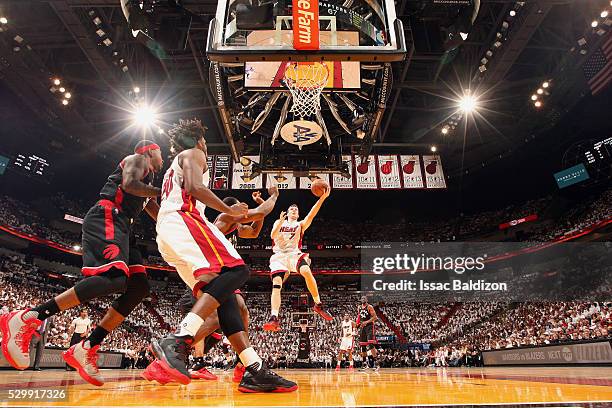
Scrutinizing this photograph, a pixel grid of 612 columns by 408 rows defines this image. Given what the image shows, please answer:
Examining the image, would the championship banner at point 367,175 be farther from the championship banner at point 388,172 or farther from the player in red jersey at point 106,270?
the player in red jersey at point 106,270

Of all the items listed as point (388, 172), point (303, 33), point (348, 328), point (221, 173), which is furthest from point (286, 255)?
point (221, 173)

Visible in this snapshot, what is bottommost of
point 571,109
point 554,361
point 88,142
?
point 554,361

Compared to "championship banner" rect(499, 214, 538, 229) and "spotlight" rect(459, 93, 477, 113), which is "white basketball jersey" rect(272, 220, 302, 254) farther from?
"championship banner" rect(499, 214, 538, 229)

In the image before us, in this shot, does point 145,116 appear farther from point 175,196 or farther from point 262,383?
point 262,383

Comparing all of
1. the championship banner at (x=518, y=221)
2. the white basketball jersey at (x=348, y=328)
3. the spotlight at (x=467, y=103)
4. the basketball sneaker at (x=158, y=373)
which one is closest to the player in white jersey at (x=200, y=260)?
the basketball sneaker at (x=158, y=373)

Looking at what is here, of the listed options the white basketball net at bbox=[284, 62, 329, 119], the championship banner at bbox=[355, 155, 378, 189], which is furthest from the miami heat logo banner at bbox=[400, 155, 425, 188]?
the white basketball net at bbox=[284, 62, 329, 119]

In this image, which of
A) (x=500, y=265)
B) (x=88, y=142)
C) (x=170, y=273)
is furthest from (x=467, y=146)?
(x=170, y=273)

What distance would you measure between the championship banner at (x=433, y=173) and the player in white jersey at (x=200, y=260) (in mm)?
14660

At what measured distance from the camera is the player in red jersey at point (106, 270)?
3.02 metres

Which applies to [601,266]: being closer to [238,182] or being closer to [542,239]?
[542,239]

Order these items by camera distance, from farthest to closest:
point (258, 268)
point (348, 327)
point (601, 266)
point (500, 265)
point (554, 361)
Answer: point (258, 268) < point (500, 265) < point (601, 266) < point (554, 361) < point (348, 327)

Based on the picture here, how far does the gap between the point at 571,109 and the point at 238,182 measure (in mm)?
15086

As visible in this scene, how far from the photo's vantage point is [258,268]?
27391 mm

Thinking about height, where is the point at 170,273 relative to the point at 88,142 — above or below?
below
